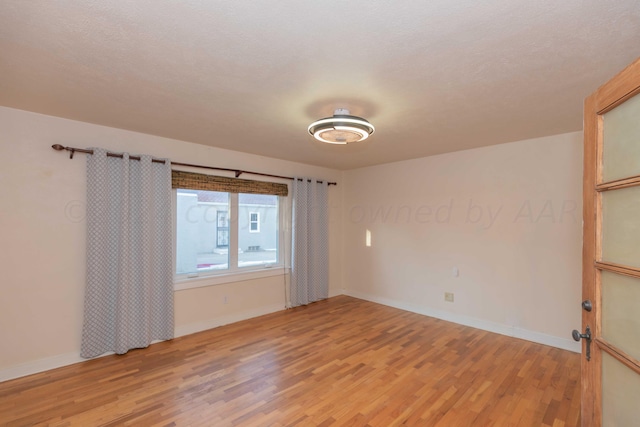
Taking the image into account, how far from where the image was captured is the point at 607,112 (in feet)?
4.18

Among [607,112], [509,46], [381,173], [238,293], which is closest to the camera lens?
[607,112]

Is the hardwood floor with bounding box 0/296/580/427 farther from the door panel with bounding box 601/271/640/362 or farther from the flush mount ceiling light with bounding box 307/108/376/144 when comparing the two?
the flush mount ceiling light with bounding box 307/108/376/144

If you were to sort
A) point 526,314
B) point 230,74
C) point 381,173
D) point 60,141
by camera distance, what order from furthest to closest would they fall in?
point 381,173 < point 526,314 < point 60,141 < point 230,74

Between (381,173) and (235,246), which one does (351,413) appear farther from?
(381,173)

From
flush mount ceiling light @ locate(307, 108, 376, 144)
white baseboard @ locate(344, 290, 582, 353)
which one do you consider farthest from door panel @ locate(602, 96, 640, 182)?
white baseboard @ locate(344, 290, 582, 353)

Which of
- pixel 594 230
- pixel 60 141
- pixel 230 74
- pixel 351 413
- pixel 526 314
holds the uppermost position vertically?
pixel 230 74

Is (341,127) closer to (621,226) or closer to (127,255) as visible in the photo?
(621,226)

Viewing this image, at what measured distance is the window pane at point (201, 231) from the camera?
3803 mm

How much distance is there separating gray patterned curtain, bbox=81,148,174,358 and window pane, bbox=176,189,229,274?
0.92 ft

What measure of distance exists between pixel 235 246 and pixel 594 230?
3902mm

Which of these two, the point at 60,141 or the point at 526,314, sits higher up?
the point at 60,141

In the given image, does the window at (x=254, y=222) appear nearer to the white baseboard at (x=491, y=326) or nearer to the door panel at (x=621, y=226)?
the white baseboard at (x=491, y=326)

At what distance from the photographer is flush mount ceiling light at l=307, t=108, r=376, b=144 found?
2.40 metres

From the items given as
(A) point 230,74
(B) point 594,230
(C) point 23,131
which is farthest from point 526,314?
(C) point 23,131
